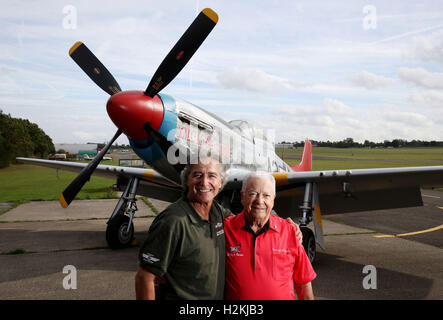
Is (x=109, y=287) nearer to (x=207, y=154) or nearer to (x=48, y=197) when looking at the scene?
(x=207, y=154)

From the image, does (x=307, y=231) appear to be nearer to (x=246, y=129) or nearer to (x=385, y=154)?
(x=246, y=129)

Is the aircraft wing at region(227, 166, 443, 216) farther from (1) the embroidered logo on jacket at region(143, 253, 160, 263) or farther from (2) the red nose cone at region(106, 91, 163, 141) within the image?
(1) the embroidered logo on jacket at region(143, 253, 160, 263)

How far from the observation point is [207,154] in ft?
6.99

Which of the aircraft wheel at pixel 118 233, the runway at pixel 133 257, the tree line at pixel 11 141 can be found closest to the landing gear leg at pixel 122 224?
the aircraft wheel at pixel 118 233

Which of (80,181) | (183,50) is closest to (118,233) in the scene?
(80,181)

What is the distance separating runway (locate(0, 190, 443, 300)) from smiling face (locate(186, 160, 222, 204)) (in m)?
3.00

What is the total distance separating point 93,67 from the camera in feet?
19.1

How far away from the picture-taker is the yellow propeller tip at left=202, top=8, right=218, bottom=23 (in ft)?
14.7

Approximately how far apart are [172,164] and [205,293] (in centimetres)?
338

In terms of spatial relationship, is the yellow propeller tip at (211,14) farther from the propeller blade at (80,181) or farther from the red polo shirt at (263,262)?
the red polo shirt at (263,262)

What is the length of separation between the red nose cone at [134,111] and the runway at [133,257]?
213 cm

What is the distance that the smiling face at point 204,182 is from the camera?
75.9 inches

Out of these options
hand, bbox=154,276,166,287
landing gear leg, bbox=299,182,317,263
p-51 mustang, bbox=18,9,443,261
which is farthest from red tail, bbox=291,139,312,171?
hand, bbox=154,276,166,287

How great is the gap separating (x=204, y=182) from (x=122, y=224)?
18.3ft
